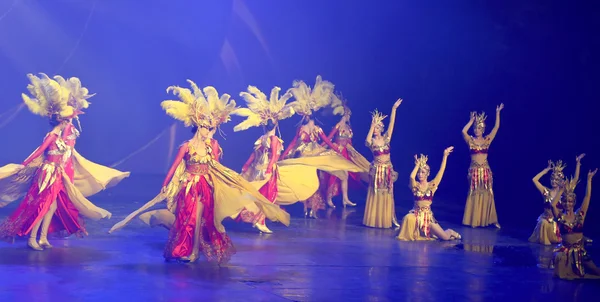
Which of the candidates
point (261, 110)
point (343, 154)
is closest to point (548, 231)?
point (261, 110)

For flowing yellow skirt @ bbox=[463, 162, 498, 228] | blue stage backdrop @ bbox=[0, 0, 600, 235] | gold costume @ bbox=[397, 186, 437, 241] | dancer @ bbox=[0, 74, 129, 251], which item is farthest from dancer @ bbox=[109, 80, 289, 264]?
blue stage backdrop @ bbox=[0, 0, 600, 235]

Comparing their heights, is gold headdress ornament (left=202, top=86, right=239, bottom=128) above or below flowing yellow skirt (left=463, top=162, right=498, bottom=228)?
above

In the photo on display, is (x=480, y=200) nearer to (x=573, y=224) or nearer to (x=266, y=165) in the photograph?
(x=266, y=165)

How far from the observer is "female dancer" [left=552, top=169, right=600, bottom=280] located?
7.56 metres

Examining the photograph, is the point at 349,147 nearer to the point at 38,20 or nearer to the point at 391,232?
the point at 391,232

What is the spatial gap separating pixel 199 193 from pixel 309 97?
15.4ft

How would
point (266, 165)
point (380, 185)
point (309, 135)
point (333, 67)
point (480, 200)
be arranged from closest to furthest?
1. point (266, 165)
2. point (380, 185)
3. point (480, 200)
4. point (309, 135)
5. point (333, 67)

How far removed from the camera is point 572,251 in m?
7.56

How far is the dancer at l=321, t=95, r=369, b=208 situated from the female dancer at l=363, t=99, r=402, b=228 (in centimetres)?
176

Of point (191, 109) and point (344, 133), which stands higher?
point (344, 133)

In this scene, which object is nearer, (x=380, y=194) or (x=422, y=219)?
(x=422, y=219)

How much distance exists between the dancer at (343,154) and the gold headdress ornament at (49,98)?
199 inches

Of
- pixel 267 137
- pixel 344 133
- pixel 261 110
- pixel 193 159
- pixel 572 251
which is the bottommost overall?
pixel 572 251

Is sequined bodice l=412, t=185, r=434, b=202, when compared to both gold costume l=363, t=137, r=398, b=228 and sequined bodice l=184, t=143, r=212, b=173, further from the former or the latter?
sequined bodice l=184, t=143, r=212, b=173
